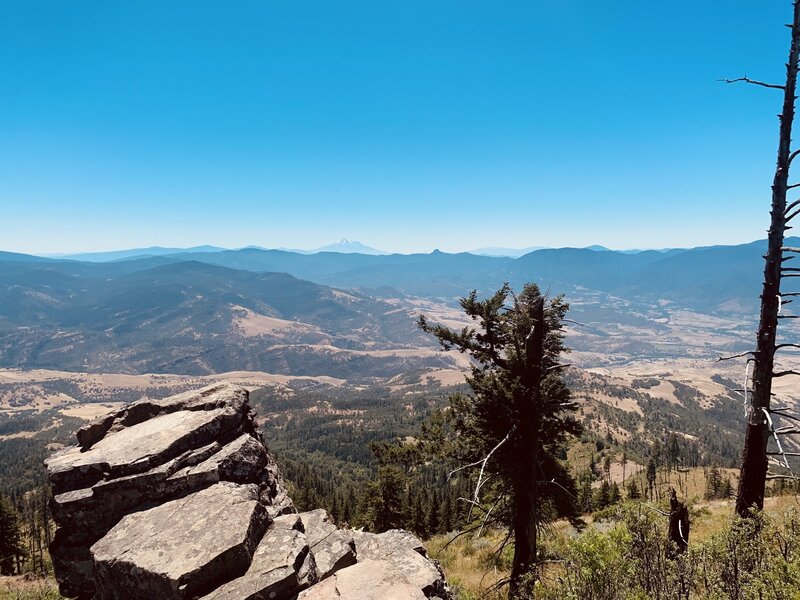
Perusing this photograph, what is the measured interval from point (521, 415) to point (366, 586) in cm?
906

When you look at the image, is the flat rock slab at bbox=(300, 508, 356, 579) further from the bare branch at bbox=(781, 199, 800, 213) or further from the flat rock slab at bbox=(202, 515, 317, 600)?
the bare branch at bbox=(781, 199, 800, 213)

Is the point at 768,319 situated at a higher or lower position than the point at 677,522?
higher

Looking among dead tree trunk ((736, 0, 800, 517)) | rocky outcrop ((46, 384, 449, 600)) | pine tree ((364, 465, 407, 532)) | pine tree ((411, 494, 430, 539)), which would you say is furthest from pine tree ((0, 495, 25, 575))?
dead tree trunk ((736, 0, 800, 517))

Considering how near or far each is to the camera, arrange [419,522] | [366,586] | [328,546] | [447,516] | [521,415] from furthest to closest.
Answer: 1. [447,516]
2. [419,522]
3. [521,415]
4. [328,546]
5. [366,586]

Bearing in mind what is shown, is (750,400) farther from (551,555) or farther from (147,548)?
(147,548)

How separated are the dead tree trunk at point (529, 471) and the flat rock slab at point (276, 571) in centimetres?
949

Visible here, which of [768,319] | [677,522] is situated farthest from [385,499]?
[768,319]

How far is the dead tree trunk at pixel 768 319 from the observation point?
1341 cm

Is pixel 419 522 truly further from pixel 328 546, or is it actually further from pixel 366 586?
pixel 366 586

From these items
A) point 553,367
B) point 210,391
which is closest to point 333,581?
point 210,391

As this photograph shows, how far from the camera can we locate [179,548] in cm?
1020

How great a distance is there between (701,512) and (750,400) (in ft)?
64.9

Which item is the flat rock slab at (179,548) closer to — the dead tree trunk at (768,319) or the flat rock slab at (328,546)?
the flat rock slab at (328,546)

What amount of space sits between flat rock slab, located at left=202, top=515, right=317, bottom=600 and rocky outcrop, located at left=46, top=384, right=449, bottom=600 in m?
0.03
